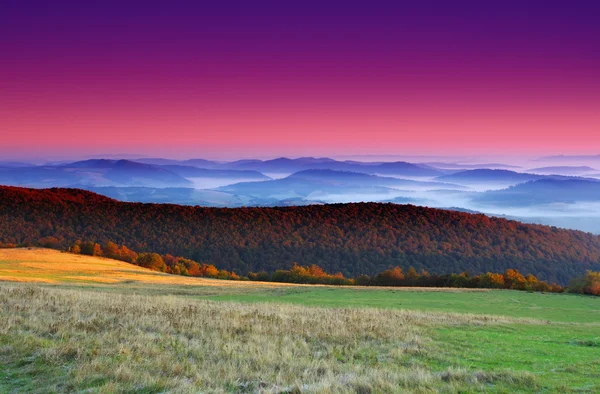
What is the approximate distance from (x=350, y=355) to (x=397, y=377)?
258 cm

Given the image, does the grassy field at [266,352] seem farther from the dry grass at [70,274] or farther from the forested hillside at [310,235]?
the forested hillside at [310,235]

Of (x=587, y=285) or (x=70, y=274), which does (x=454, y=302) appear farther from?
(x=70, y=274)

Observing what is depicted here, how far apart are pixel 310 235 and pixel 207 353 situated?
4262 inches

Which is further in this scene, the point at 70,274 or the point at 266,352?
the point at 70,274

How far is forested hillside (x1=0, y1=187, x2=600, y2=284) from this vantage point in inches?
4104

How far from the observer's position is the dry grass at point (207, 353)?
7.53 metres

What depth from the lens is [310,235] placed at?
386ft

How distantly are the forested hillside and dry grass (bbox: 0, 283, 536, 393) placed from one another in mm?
87638

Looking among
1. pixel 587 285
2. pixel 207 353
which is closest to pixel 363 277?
pixel 587 285

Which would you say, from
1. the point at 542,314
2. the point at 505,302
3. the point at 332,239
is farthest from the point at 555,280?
the point at 542,314

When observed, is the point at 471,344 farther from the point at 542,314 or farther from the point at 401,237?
the point at 401,237

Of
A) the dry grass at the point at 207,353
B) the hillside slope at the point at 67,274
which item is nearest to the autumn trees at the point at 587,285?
the hillside slope at the point at 67,274

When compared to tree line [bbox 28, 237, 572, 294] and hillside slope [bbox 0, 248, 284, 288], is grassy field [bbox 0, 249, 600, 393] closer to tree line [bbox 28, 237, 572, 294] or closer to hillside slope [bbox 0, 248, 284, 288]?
hillside slope [bbox 0, 248, 284, 288]

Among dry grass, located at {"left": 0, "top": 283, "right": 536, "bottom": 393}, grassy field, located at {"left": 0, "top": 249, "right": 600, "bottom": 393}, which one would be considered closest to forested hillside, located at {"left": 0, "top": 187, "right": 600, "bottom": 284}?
grassy field, located at {"left": 0, "top": 249, "right": 600, "bottom": 393}
